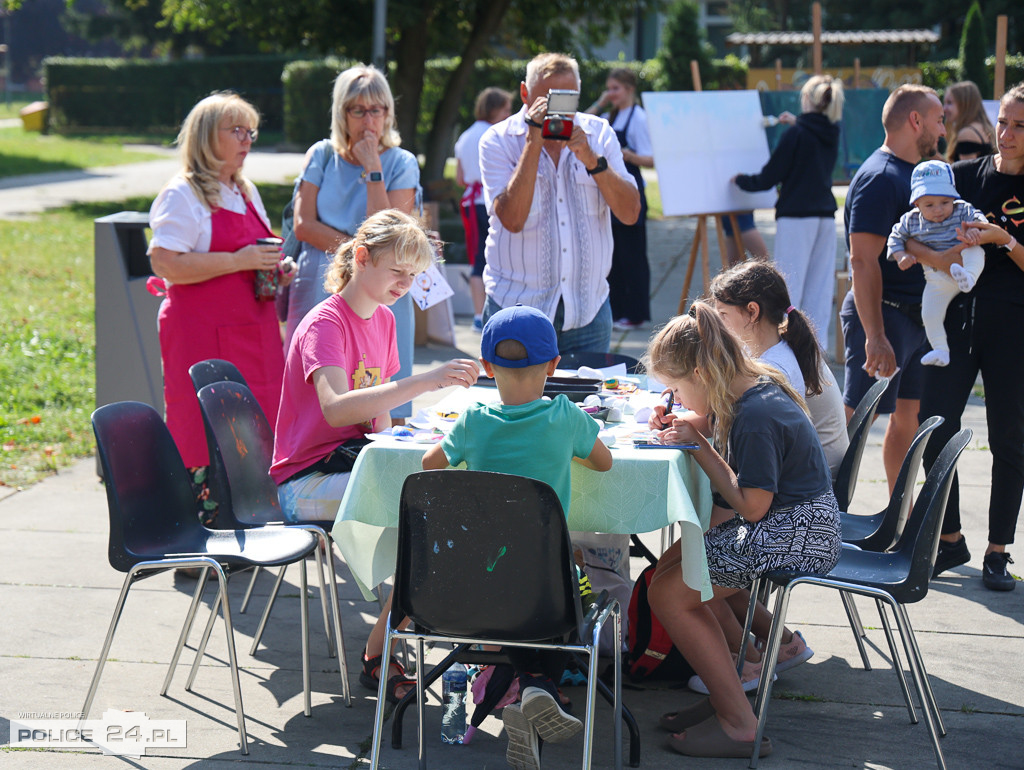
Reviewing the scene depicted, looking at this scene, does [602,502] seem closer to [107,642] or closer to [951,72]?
[107,642]

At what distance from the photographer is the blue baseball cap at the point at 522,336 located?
2988mm

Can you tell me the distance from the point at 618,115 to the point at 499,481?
22.5ft

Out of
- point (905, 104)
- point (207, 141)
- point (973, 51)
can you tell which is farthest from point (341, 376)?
point (973, 51)

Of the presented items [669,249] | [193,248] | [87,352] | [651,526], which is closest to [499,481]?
[651,526]

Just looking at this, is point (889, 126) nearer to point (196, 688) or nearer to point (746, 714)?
point (746, 714)

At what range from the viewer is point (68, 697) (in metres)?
3.57

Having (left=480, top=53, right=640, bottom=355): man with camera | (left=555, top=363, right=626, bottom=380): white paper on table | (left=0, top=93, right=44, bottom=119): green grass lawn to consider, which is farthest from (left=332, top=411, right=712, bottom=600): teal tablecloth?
(left=0, top=93, right=44, bottom=119): green grass lawn

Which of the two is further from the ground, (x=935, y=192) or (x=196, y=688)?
(x=935, y=192)

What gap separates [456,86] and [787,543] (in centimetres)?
1377

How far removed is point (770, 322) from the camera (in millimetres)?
3605

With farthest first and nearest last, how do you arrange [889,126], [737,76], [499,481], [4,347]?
1. [737,76]
2. [4,347]
3. [889,126]
4. [499,481]

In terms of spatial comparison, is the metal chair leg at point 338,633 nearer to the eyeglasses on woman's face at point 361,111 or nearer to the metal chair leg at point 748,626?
the metal chair leg at point 748,626

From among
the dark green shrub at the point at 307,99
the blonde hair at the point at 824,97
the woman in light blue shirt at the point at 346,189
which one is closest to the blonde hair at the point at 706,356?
the woman in light blue shirt at the point at 346,189

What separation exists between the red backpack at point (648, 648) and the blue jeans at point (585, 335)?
4.18 feet
